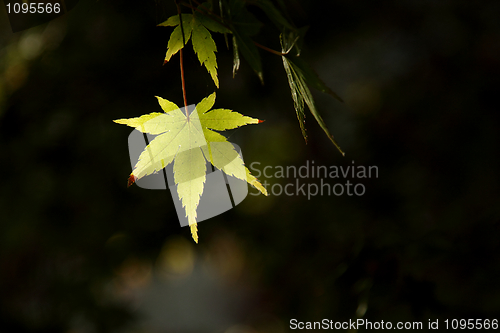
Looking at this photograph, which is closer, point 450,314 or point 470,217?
point 450,314

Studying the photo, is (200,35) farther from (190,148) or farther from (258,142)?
(258,142)

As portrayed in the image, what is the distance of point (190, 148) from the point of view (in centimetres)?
34

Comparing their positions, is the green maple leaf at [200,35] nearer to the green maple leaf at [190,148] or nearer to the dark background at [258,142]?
the green maple leaf at [190,148]

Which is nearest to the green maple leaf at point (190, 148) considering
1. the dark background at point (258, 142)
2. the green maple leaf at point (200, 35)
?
the green maple leaf at point (200, 35)

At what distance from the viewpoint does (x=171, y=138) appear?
0.34 m

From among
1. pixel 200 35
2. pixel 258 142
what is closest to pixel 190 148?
pixel 200 35

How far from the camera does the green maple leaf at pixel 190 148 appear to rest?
1.06ft

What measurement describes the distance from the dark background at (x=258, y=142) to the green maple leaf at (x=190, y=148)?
992mm

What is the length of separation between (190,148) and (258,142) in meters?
1.20

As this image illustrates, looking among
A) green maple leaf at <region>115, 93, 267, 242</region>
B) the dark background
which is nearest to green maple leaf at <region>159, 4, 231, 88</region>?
green maple leaf at <region>115, 93, 267, 242</region>

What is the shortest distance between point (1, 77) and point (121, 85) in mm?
574

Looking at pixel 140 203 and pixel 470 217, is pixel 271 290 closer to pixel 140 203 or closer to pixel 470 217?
pixel 140 203

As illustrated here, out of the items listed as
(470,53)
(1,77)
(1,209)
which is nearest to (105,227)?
(1,209)

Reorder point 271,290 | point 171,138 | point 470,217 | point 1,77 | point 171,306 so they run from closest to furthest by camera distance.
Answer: point 171,138 < point 470,217 < point 1,77 < point 271,290 < point 171,306
